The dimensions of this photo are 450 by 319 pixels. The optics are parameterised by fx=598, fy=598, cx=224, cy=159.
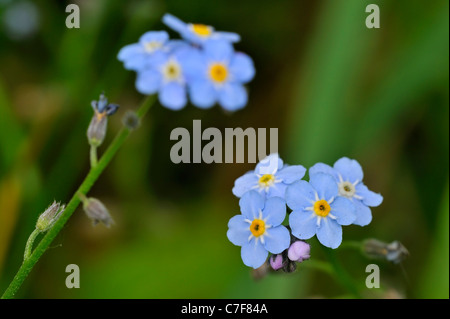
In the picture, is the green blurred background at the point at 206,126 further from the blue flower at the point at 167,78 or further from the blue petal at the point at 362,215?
the blue flower at the point at 167,78

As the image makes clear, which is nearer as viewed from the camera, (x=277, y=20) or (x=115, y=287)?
(x=115, y=287)

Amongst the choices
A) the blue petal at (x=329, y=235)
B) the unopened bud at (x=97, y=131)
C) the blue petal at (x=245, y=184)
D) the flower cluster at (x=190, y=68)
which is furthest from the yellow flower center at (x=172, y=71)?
the blue petal at (x=329, y=235)

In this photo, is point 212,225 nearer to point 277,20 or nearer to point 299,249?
point 277,20

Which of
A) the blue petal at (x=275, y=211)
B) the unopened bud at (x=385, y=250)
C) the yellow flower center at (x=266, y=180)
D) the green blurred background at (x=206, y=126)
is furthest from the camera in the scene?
the green blurred background at (x=206, y=126)

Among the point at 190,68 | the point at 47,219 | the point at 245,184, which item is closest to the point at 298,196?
the point at 245,184

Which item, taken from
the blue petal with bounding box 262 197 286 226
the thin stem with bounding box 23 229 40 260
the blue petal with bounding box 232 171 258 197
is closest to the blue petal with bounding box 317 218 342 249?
the blue petal with bounding box 262 197 286 226

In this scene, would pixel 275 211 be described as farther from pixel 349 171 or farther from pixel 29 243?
pixel 29 243
